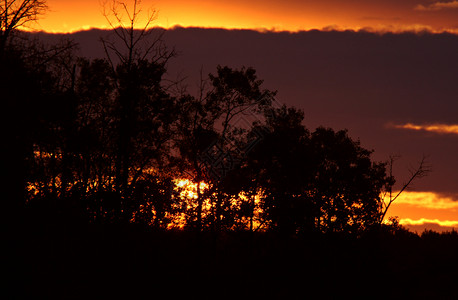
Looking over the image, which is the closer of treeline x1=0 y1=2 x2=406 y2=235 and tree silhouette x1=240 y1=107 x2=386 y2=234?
treeline x1=0 y1=2 x2=406 y2=235

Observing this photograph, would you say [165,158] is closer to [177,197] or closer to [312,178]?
[177,197]

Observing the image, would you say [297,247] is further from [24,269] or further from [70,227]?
[24,269]

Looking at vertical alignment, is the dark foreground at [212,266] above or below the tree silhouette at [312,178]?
below

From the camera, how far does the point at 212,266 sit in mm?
47656

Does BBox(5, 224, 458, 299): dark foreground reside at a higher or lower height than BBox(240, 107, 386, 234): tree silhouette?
lower

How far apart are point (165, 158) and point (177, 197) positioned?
4.30 meters

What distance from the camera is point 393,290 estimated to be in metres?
50.7

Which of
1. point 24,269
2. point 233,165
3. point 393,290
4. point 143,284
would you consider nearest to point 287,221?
point 233,165

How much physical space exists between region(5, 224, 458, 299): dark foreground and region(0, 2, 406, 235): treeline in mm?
1664

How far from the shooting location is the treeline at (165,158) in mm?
35812

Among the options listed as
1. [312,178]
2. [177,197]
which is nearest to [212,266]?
[177,197]

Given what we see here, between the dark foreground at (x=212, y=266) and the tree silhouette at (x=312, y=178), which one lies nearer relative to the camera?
the dark foreground at (x=212, y=266)

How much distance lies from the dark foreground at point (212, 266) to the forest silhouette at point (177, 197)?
154mm

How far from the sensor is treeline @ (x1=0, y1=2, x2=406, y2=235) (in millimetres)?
35812
